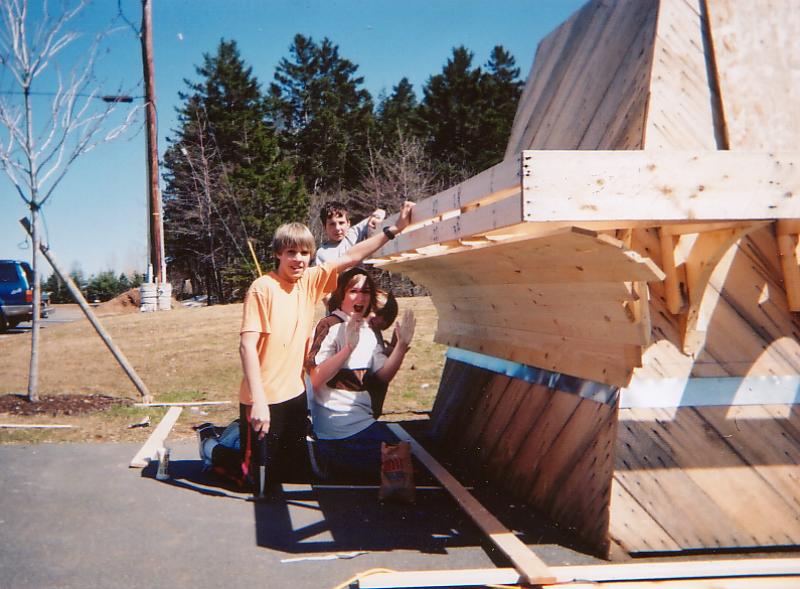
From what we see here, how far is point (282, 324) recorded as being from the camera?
4613 mm

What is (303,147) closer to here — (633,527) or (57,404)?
(57,404)

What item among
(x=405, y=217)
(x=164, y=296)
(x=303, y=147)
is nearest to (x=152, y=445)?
(x=405, y=217)

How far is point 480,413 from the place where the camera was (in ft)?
17.5

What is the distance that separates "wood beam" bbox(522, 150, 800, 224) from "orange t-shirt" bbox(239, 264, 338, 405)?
2.41 metres

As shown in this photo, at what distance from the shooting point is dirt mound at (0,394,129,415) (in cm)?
739

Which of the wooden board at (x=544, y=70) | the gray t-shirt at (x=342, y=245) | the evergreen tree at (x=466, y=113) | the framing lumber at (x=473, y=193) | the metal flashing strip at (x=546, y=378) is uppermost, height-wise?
the evergreen tree at (x=466, y=113)

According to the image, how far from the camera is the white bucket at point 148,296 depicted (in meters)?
18.6

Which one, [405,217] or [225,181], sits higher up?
[225,181]

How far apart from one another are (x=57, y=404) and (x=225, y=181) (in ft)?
82.6

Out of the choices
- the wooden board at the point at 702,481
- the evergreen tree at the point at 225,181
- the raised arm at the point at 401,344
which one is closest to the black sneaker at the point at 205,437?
the raised arm at the point at 401,344

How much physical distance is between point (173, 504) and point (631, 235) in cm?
337

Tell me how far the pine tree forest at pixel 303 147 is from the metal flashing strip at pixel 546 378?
73.5ft

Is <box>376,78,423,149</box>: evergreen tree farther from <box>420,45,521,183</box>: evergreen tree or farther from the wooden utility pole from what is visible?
the wooden utility pole

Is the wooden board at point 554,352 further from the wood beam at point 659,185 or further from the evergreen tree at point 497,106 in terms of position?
the evergreen tree at point 497,106
